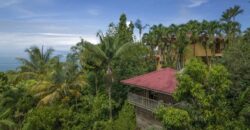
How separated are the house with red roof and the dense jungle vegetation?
1010 mm

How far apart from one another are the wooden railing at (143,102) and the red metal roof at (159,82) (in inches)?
36.8

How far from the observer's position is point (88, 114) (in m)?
24.2

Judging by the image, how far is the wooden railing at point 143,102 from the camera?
19500 mm

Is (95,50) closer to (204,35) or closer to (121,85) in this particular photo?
(121,85)

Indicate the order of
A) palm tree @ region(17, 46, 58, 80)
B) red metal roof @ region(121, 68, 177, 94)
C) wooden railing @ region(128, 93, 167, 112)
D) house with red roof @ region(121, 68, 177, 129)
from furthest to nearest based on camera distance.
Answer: palm tree @ region(17, 46, 58, 80) < wooden railing @ region(128, 93, 167, 112) < house with red roof @ region(121, 68, 177, 129) < red metal roof @ region(121, 68, 177, 94)

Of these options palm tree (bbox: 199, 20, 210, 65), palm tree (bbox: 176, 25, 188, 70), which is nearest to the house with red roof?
palm tree (bbox: 176, 25, 188, 70)

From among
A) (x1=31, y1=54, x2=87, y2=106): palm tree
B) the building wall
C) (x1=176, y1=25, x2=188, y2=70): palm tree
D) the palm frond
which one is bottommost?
the building wall

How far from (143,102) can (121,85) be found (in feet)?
14.4

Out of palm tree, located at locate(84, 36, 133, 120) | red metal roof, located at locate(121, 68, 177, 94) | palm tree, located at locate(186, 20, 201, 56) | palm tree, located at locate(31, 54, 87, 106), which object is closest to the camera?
red metal roof, located at locate(121, 68, 177, 94)

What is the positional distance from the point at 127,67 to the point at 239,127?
1259 centimetres

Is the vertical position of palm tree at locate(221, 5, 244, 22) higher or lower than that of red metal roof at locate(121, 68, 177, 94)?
higher

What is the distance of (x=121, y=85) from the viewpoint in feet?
81.1

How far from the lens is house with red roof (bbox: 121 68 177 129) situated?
62.9 feet

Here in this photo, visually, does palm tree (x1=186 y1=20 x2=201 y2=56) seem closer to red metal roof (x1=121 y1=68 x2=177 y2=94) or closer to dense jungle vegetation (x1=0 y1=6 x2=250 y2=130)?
dense jungle vegetation (x1=0 y1=6 x2=250 y2=130)
